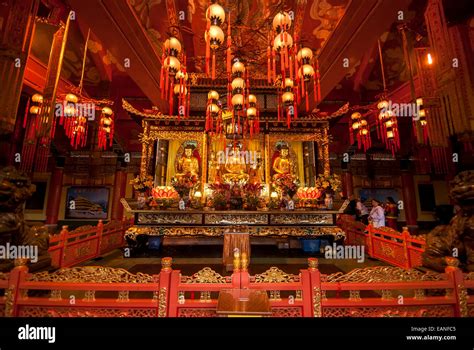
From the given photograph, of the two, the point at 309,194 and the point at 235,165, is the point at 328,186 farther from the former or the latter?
the point at 235,165

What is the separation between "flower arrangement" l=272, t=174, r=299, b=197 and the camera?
7234mm

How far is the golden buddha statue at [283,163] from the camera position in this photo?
8.96m

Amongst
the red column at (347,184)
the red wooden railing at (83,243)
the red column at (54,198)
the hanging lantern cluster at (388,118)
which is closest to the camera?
the red wooden railing at (83,243)

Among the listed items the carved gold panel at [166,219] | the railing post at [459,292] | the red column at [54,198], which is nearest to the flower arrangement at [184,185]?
the carved gold panel at [166,219]

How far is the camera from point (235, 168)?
28.8 feet

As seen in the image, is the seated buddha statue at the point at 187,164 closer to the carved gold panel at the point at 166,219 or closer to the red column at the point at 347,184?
the carved gold panel at the point at 166,219

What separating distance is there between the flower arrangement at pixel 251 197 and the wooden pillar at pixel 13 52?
5078 millimetres

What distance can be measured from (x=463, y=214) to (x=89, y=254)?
763 cm

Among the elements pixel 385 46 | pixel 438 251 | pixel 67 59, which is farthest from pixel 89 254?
pixel 385 46

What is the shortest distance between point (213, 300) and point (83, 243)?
15.1 feet

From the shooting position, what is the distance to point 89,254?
5.73 m

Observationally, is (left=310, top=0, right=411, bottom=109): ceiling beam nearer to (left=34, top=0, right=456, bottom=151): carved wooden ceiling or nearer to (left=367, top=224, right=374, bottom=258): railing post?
(left=34, top=0, right=456, bottom=151): carved wooden ceiling

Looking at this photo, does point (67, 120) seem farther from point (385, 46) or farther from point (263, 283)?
point (385, 46)

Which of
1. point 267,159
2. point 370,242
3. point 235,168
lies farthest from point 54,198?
point 370,242
